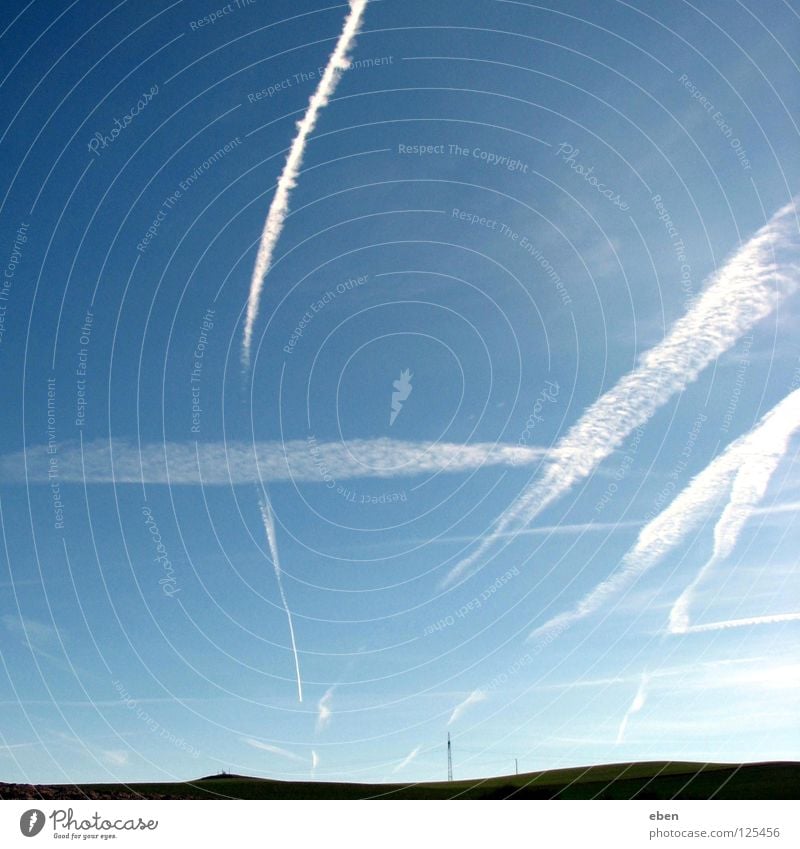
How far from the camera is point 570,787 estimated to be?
42.7ft

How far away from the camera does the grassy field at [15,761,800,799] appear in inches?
496

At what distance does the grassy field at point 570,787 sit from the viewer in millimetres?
12609

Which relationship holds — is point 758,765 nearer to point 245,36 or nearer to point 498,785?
point 498,785
